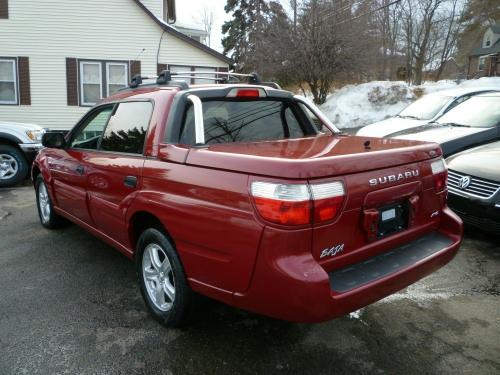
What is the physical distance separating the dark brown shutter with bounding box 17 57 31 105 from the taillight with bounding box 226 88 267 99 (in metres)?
13.9

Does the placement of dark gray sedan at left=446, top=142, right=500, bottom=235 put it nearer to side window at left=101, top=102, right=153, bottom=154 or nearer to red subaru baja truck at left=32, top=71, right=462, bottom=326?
red subaru baja truck at left=32, top=71, right=462, bottom=326

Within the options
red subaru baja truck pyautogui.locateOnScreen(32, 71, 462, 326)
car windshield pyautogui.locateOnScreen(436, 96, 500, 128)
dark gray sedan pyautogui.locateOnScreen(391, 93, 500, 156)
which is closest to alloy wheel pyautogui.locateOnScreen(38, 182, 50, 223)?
red subaru baja truck pyautogui.locateOnScreen(32, 71, 462, 326)

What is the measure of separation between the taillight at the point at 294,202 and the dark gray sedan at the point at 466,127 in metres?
4.77

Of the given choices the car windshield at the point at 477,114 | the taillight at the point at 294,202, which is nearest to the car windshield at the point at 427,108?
the car windshield at the point at 477,114

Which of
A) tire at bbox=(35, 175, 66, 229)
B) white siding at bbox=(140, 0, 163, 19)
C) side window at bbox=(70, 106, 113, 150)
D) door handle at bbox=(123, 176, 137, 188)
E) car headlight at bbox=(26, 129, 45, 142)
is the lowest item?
tire at bbox=(35, 175, 66, 229)

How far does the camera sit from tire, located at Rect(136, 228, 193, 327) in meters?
2.87

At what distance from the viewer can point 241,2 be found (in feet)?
108

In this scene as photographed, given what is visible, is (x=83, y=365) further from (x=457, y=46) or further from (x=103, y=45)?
(x=457, y=46)

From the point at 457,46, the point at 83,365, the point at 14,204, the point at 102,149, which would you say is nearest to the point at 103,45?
the point at 14,204

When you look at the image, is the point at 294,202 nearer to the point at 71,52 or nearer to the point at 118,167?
the point at 118,167

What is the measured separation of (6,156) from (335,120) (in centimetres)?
1400

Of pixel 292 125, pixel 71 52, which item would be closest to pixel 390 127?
pixel 292 125

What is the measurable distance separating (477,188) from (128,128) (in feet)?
11.8

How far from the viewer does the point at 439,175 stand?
3.01 m
